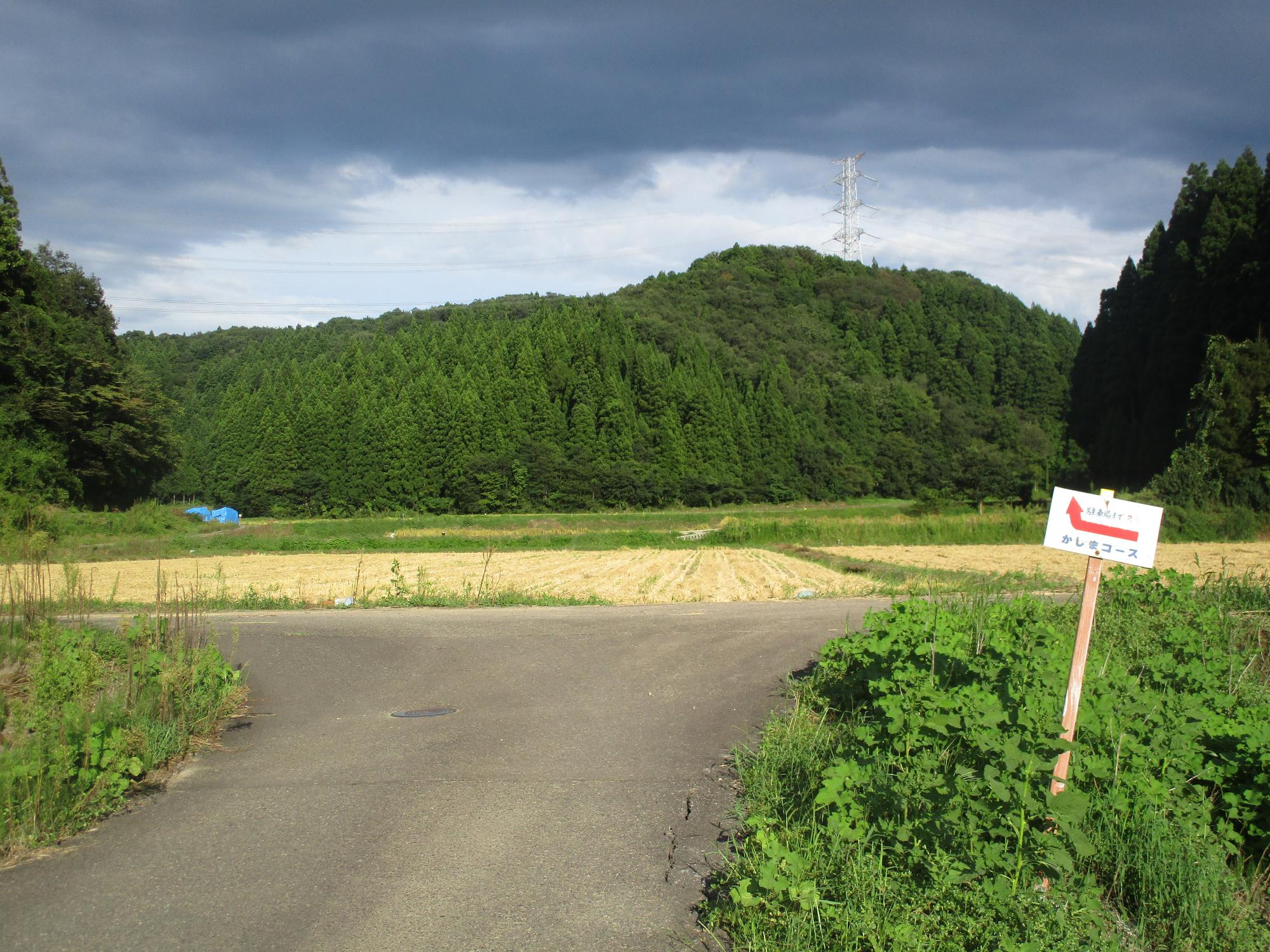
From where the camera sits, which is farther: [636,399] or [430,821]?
[636,399]

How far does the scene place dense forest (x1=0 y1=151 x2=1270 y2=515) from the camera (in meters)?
44.0

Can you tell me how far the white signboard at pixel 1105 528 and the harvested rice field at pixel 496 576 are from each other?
12.9 m

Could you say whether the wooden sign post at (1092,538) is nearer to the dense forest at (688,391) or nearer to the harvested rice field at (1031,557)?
the harvested rice field at (1031,557)

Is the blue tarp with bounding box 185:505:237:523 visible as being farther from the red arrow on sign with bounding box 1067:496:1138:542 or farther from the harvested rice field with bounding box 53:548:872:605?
the red arrow on sign with bounding box 1067:496:1138:542

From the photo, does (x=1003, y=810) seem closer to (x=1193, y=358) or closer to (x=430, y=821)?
(x=430, y=821)

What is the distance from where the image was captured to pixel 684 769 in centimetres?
605

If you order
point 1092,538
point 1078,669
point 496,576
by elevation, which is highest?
point 1092,538

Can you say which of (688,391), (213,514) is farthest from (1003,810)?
(688,391)

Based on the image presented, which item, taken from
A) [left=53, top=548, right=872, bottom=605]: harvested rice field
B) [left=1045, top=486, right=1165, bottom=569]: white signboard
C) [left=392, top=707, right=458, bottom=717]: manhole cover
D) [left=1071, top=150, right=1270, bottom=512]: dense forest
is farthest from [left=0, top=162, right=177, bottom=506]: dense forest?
[left=1071, top=150, right=1270, bottom=512]: dense forest

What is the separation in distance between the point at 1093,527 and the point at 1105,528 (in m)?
0.05

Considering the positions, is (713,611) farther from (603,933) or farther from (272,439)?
(272,439)

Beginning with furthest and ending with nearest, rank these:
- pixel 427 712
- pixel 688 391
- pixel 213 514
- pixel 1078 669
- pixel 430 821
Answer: pixel 688 391 → pixel 213 514 → pixel 427 712 → pixel 430 821 → pixel 1078 669

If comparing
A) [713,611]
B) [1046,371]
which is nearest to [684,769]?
[713,611]

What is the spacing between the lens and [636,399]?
337ft
